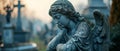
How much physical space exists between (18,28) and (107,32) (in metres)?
39.6

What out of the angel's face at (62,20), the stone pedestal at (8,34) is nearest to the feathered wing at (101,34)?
the angel's face at (62,20)

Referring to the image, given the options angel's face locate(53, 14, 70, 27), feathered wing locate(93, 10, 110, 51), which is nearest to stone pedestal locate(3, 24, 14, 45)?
feathered wing locate(93, 10, 110, 51)

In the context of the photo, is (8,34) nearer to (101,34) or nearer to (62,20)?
(101,34)

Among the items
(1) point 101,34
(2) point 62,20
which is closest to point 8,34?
(1) point 101,34

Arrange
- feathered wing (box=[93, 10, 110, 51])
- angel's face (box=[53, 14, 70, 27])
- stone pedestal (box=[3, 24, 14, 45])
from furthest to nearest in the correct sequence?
stone pedestal (box=[3, 24, 14, 45])
feathered wing (box=[93, 10, 110, 51])
angel's face (box=[53, 14, 70, 27])

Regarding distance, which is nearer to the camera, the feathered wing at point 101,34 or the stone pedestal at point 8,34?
the feathered wing at point 101,34

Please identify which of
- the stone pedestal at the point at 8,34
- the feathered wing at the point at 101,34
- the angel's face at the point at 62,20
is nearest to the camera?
the angel's face at the point at 62,20

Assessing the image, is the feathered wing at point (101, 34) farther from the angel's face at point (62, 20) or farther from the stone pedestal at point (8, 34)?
the stone pedestal at point (8, 34)

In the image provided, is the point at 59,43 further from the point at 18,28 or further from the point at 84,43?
the point at 18,28

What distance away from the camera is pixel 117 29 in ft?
29.6

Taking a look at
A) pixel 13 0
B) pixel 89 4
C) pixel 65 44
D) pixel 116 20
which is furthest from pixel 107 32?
pixel 13 0

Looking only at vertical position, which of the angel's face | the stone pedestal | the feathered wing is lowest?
the stone pedestal

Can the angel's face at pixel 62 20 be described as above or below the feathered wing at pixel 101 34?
above

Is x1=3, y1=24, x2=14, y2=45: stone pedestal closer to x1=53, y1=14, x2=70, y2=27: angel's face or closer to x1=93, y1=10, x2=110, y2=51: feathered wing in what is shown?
x1=93, y1=10, x2=110, y2=51: feathered wing
